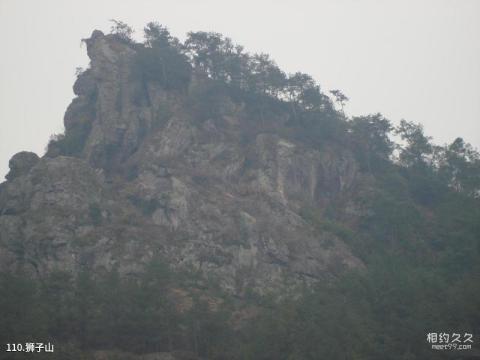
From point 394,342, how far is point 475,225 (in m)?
23.4

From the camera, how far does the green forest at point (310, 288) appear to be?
42281 mm

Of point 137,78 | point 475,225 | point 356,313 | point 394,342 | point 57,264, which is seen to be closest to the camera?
point 394,342

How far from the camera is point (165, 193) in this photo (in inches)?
2461

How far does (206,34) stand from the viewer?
84.1 metres

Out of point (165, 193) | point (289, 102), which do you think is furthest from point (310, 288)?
point (289, 102)

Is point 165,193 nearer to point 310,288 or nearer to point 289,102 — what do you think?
point 310,288

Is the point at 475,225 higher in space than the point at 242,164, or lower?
lower

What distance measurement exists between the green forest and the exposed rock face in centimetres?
263

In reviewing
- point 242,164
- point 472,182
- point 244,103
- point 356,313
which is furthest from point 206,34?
point 356,313

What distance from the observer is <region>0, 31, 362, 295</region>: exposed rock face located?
5578cm

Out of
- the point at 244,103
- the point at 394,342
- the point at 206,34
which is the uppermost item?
the point at 206,34

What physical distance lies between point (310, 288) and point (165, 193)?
18908 millimetres

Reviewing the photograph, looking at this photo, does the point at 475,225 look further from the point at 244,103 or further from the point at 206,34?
the point at 206,34

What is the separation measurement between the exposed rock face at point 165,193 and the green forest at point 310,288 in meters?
2.63
